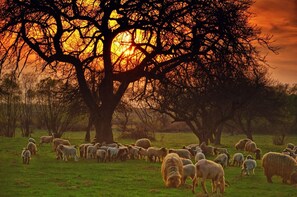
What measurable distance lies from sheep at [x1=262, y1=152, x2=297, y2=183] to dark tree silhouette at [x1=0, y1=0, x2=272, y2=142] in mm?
9326

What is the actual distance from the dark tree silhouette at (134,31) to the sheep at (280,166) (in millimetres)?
9326

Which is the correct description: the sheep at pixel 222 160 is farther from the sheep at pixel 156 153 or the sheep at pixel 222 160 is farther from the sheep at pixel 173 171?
the sheep at pixel 173 171

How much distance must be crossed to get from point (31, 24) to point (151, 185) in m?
15.7

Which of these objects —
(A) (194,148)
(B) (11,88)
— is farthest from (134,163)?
(B) (11,88)

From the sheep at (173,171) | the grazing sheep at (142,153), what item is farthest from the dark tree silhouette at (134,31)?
the sheep at (173,171)

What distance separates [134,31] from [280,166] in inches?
562

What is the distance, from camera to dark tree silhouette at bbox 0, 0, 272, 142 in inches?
1163

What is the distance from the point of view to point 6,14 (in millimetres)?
29062

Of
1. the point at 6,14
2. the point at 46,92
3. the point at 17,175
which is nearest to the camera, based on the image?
the point at 17,175

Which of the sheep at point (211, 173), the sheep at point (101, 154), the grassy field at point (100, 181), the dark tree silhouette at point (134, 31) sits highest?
the dark tree silhouette at point (134, 31)

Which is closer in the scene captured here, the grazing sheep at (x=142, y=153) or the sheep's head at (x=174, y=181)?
the sheep's head at (x=174, y=181)

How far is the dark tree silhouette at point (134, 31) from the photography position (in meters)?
29.5

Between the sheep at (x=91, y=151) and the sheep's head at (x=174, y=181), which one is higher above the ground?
the sheep at (x=91, y=151)

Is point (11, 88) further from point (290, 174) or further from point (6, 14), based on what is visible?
point (290, 174)
